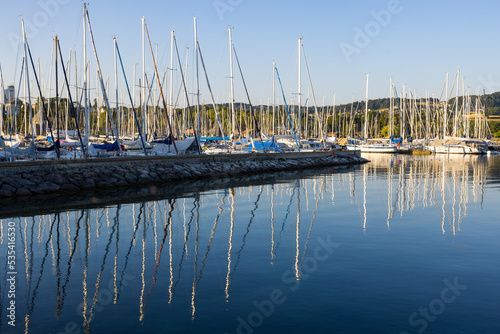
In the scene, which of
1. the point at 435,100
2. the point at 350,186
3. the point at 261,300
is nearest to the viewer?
the point at 261,300

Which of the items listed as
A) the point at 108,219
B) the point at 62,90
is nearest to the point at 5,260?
the point at 108,219

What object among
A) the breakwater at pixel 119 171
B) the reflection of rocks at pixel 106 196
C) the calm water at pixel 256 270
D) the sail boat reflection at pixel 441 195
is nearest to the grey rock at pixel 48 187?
the breakwater at pixel 119 171

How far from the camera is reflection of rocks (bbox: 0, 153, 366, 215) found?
28.0 meters

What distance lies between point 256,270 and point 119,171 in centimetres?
2350

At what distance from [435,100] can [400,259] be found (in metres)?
108

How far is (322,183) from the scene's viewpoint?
37.1 m

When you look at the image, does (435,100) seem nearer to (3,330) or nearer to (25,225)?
(25,225)

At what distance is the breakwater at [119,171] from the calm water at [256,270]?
752 centimetres

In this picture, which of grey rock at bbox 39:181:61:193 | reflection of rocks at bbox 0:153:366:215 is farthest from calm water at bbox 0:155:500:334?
reflection of rocks at bbox 0:153:366:215

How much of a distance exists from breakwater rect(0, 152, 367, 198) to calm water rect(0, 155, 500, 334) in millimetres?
7516

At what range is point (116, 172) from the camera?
112 ft

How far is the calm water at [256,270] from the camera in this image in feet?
30.7

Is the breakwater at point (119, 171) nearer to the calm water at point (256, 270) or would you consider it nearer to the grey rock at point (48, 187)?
the grey rock at point (48, 187)

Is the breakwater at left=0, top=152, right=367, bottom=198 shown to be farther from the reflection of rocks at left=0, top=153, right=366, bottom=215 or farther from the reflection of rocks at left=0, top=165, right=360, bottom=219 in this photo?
the reflection of rocks at left=0, top=165, right=360, bottom=219
